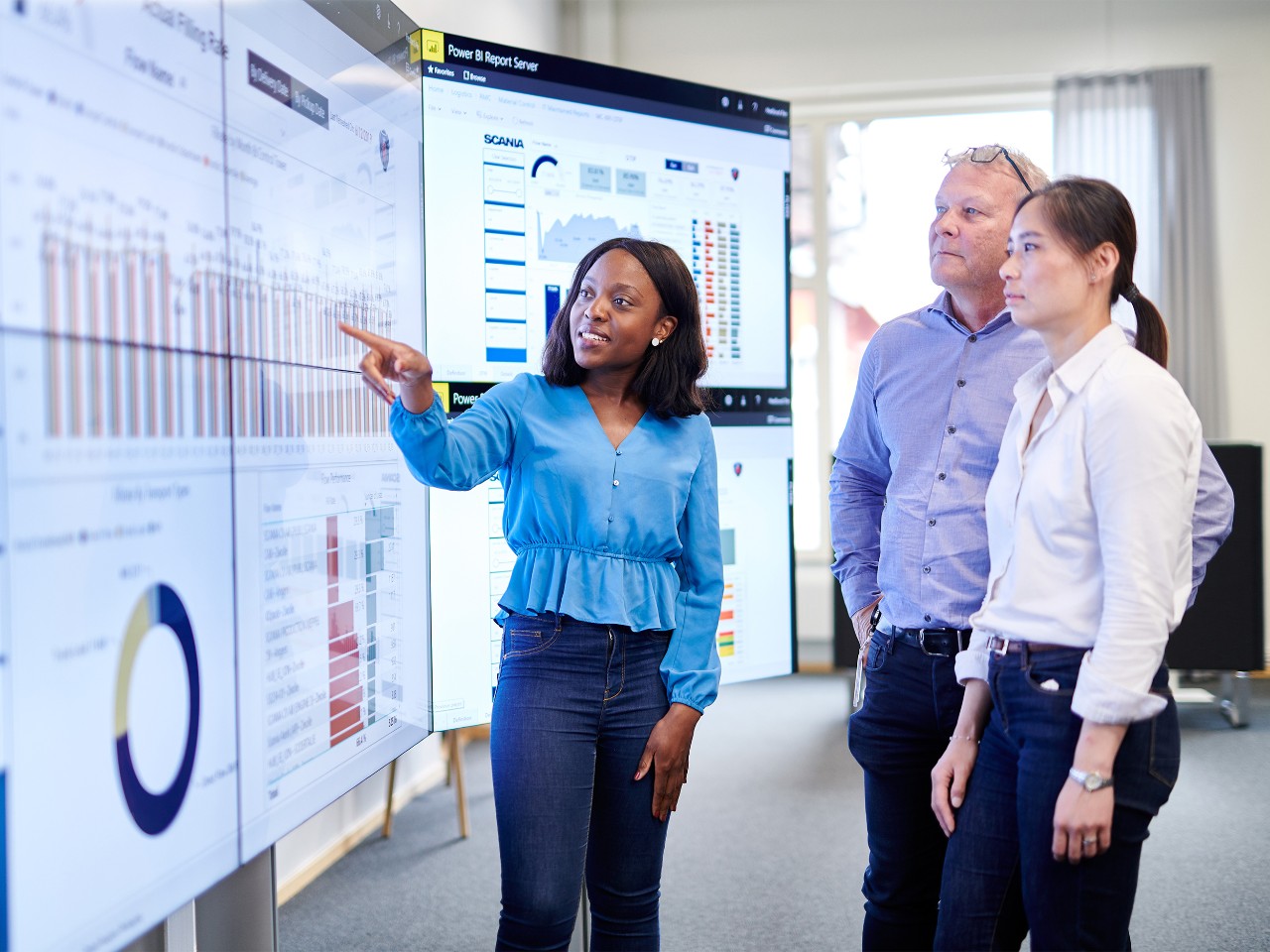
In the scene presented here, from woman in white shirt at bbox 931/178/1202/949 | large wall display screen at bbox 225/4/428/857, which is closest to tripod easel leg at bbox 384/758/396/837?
large wall display screen at bbox 225/4/428/857

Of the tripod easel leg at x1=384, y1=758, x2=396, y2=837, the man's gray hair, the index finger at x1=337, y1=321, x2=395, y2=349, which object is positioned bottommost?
the tripod easel leg at x1=384, y1=758, x2=396, y2=837

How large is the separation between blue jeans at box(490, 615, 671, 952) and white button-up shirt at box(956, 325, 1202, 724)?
0.51 meters

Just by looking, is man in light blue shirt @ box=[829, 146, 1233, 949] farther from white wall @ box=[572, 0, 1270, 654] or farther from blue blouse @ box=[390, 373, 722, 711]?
white wall @ box=[572, 0, 1270, 654]

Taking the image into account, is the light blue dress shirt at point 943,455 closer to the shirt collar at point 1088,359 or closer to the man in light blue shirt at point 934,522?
the man in light blue shirt at point 934,522

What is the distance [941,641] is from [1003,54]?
190 inches

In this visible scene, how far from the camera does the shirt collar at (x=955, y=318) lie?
64.9 inches

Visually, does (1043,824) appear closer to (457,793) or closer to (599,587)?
(599,587)

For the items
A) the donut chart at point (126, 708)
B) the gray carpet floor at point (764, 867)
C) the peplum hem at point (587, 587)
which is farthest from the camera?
the gray carpet floor at point (764, 867)

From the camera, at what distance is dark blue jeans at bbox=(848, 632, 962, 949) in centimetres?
164

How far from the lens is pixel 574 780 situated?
151 cm

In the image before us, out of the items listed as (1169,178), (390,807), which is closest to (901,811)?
(390,807)

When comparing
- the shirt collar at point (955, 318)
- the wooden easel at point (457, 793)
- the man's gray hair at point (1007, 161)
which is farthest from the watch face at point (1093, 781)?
the wooden easel at point (457, 793)

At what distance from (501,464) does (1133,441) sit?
0.85 meters

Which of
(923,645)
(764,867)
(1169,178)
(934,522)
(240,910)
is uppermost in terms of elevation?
(1169,178)
